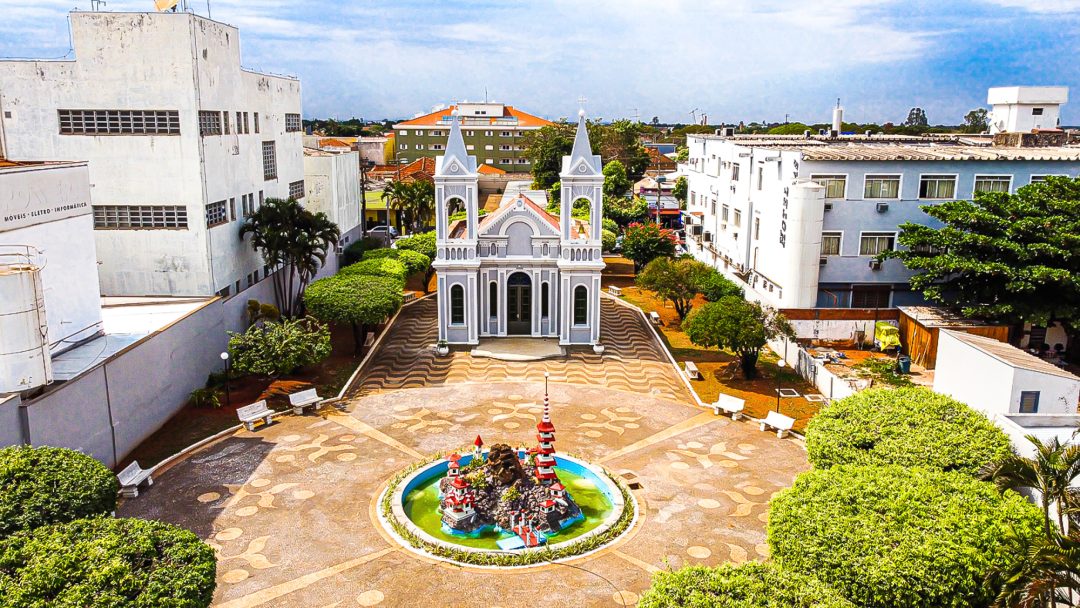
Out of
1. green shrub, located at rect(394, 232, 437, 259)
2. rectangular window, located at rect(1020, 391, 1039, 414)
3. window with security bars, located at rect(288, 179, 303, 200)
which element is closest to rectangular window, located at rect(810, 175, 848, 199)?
rectangular window, located at rect(1020, 391, 1039, 414)

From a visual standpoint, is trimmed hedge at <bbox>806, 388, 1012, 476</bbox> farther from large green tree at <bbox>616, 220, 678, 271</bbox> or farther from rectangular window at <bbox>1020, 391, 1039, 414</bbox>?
large green tree at <bbox>616, 220, 678, 271</bbox>

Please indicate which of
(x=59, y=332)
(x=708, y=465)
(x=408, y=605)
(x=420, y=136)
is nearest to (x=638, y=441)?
(x=708, y=465)

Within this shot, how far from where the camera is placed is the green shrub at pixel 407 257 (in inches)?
1825

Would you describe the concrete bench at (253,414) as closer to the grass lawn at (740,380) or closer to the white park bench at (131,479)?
the white park bench at (131,479)

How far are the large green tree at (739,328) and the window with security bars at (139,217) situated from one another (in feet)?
73.4

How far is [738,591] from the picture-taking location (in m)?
11.9

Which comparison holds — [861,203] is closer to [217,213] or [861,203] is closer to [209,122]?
[217,213]

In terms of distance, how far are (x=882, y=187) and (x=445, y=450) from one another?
26.1 metres

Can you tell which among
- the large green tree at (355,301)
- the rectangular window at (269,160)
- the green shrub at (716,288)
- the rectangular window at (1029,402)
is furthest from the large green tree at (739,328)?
the rectangular window at (269,160)

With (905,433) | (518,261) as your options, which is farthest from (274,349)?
(905,433)

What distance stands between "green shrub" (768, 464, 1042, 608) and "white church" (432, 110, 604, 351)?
845 inches

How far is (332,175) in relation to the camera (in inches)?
1933

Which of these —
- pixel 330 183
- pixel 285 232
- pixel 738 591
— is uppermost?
pixel 330 183

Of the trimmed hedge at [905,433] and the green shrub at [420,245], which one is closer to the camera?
the trimmed hedge at [905,433]
